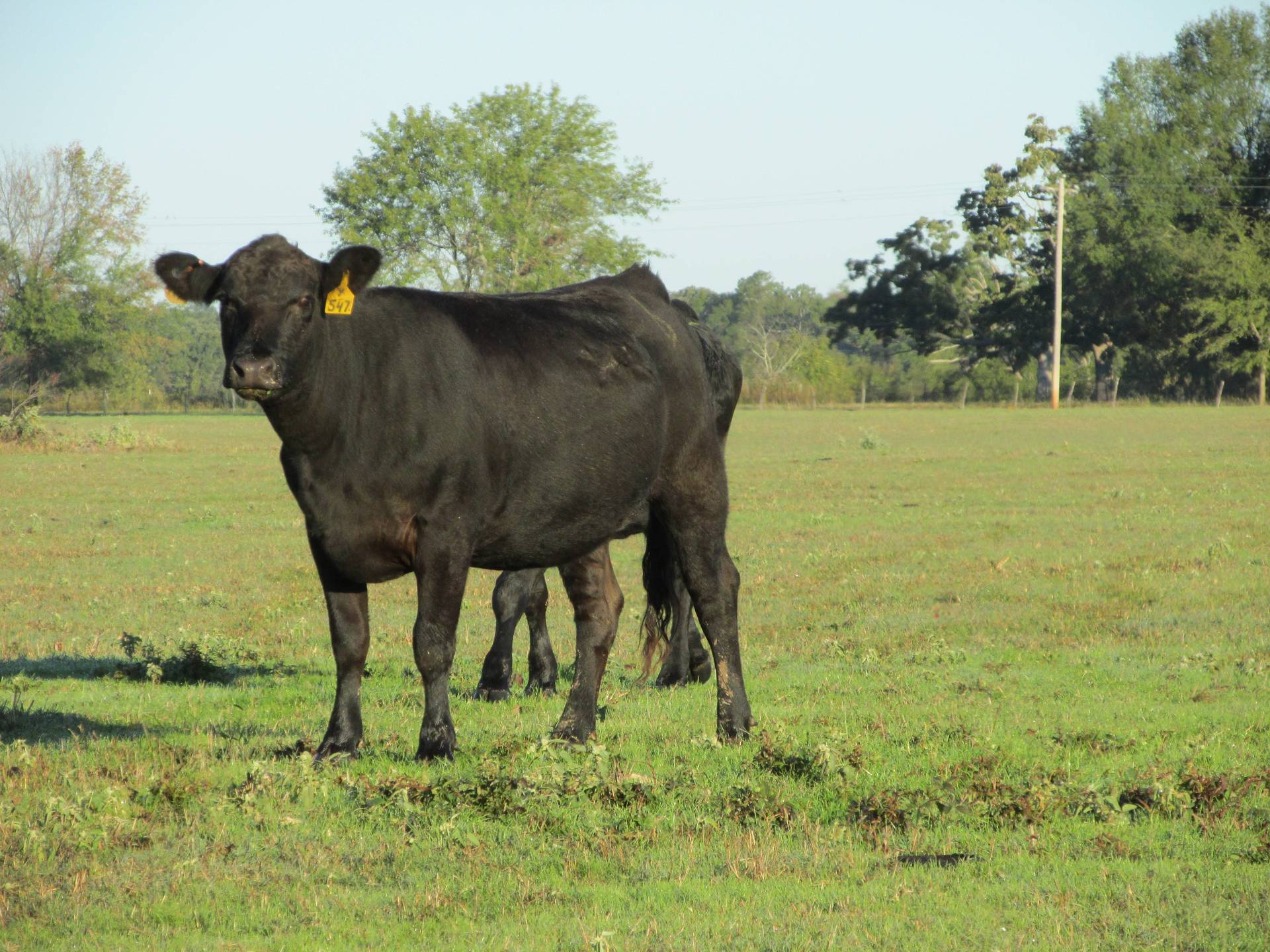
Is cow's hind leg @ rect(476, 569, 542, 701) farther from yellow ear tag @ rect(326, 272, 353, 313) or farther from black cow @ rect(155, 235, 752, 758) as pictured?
yellow ear tag @ rect(326, 272, 353, 313)

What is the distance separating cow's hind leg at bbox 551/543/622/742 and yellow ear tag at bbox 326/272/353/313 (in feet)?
6.34

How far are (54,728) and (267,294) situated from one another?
9.41 ft

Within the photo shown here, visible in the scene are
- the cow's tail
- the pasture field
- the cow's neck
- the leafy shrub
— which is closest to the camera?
the pasture field

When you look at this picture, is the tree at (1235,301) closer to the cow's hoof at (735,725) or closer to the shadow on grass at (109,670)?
the shadow on grass at (109,670)

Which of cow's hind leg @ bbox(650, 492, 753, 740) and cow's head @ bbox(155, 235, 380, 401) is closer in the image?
cow's head @ bbox(155, 235, 380, 401)

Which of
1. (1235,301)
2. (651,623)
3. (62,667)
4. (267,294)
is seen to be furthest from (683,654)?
(1235,301)

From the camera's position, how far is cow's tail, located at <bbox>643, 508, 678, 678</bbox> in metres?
8.38

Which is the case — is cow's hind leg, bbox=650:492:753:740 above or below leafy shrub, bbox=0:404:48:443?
above

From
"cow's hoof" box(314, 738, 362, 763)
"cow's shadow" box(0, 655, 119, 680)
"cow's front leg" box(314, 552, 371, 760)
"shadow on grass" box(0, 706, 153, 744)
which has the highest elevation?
"cow's front leg" box(314, 552, 371, 760)

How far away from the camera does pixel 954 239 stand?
82.6 m

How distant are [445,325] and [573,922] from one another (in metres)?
3.39

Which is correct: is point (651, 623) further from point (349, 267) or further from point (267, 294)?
point (267, 294)

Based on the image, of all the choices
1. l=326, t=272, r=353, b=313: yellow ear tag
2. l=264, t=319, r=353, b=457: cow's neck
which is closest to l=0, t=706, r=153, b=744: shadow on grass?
l=264, t=319, r=353, b=457: cow's neck

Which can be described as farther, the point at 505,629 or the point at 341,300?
the point at 505,629
